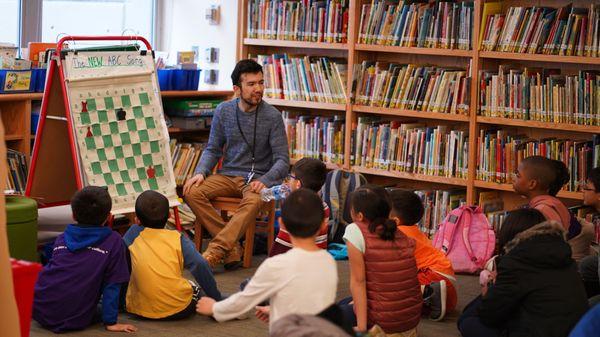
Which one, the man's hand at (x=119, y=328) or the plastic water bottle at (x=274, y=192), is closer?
the man's hand at (x=119, y=328)

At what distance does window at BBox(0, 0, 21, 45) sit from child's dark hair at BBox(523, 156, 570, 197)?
378cm

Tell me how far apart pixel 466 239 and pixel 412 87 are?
1171 millimetres

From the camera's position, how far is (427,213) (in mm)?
6219

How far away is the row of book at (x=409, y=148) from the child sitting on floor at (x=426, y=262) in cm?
161

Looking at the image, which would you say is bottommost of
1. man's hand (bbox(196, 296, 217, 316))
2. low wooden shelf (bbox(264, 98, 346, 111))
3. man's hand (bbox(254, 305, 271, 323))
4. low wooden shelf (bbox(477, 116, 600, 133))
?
man's hand (bbox(254, 305, 271, 323))

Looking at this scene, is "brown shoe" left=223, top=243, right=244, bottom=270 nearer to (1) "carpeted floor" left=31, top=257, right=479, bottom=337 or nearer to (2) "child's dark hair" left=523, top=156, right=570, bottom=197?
(1) "carpeted floor" left=31, top=257, right=479, bottom=337

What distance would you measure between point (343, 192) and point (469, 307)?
1.99 metres

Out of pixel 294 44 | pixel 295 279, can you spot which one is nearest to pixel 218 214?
pixel 294 44

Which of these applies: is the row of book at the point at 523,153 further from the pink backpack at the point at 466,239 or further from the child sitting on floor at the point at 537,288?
the child sitting on floor at the point at 537,288

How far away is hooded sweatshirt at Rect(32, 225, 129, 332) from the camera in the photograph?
4.13 metres

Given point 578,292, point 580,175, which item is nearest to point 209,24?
point 580,175

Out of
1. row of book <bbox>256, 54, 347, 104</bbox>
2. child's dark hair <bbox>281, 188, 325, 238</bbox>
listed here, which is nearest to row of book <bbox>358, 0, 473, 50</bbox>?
row of book <bbox>256, 54, 347, 104</bbox>

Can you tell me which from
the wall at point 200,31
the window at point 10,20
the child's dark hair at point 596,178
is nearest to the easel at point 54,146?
the window at point 10,20

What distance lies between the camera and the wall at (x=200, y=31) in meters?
7.32
